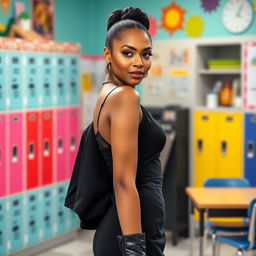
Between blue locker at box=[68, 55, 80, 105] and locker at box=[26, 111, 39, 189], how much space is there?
1.93ft

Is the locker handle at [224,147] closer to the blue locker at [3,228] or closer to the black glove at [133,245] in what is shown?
the blue locker at [3,228]

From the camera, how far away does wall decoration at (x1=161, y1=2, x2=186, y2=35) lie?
19.2 feet

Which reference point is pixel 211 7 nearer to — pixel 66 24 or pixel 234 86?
pixel 234 86

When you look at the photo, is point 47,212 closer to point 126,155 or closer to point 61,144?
point 61,144

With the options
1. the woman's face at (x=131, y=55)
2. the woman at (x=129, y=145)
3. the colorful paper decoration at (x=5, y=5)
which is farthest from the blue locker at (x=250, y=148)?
the woman's face at (x=131, y=55)

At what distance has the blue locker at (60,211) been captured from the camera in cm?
514

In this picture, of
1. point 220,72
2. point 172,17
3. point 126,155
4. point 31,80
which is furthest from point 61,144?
point 126,155

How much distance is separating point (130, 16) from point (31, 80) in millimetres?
3181

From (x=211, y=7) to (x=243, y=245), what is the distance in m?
2.98

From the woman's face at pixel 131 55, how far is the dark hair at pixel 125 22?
18mm

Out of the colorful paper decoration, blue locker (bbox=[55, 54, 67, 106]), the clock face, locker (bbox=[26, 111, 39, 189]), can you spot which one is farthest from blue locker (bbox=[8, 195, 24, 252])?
the clock face

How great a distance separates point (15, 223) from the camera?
4.62 metres

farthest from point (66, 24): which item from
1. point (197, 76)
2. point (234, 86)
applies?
point (234, 86)

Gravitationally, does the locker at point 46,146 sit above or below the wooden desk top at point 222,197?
above
